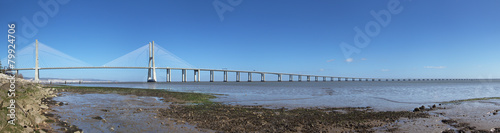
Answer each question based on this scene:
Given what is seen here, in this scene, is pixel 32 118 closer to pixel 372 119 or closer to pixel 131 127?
pixel 131 127

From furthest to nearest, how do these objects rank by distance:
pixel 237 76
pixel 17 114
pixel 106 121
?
pixel 237 76 < pixel 106 121 < pixel 17 114

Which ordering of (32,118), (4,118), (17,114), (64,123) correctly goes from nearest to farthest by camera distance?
1. (4,118)
2. (17,114)
3. (32,118)
4. (64,123)

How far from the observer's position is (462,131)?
1020 centimetres

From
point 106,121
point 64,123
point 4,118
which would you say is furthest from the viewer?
point 106,121

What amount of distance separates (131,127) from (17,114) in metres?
3.68

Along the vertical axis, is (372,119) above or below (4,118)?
below

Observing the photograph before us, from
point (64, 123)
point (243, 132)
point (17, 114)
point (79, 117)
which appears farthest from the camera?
point (79, 117)

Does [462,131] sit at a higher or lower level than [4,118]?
lower

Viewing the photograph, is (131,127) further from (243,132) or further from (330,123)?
(330,123)

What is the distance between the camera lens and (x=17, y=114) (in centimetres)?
739

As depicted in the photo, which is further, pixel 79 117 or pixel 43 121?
pixel 79 117

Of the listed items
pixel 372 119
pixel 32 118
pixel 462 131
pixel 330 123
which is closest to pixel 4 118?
pixel 32 118

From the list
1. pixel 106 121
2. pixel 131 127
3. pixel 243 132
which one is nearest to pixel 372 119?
pixel 243 132

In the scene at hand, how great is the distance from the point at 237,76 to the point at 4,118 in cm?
16139
